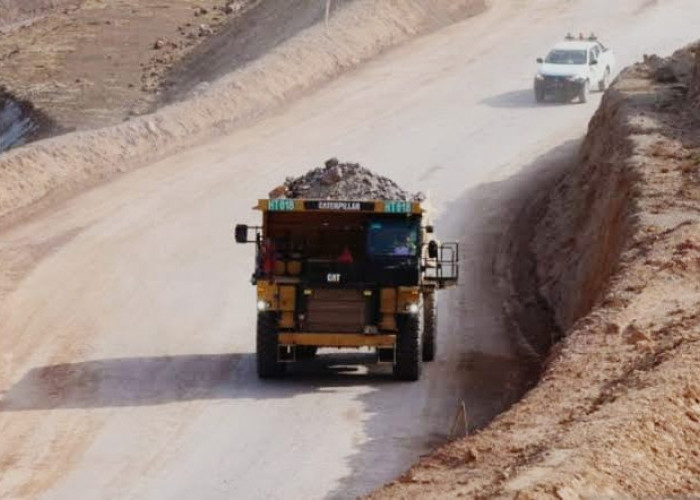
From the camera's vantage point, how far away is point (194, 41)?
235 feet

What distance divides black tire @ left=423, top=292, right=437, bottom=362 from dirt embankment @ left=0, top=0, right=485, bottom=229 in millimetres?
15694

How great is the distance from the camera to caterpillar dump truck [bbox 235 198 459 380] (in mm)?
28562

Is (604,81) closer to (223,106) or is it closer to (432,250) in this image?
(223,106)

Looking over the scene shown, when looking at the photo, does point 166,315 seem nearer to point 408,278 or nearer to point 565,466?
point 408,278

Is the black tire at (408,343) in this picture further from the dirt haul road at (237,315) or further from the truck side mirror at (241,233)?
the truck side mirror at (241,233)

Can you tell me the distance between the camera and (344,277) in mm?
28500

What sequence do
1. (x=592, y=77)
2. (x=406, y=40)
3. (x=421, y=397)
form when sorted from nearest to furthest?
1. (x=421, y=397)
2. (x=592, y=77)
3. (x=406, y=40)

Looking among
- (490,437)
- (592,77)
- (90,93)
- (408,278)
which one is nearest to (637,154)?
(408,278)

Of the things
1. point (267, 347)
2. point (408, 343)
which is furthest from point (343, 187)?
point (267, 347)

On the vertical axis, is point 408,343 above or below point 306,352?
above

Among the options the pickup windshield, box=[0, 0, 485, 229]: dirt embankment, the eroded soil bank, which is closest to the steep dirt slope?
the eroded soil bank

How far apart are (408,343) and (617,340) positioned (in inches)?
221

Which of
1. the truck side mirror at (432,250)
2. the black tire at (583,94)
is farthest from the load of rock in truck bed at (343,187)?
the black tire at (583,94)

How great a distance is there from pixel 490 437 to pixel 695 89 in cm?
2033
